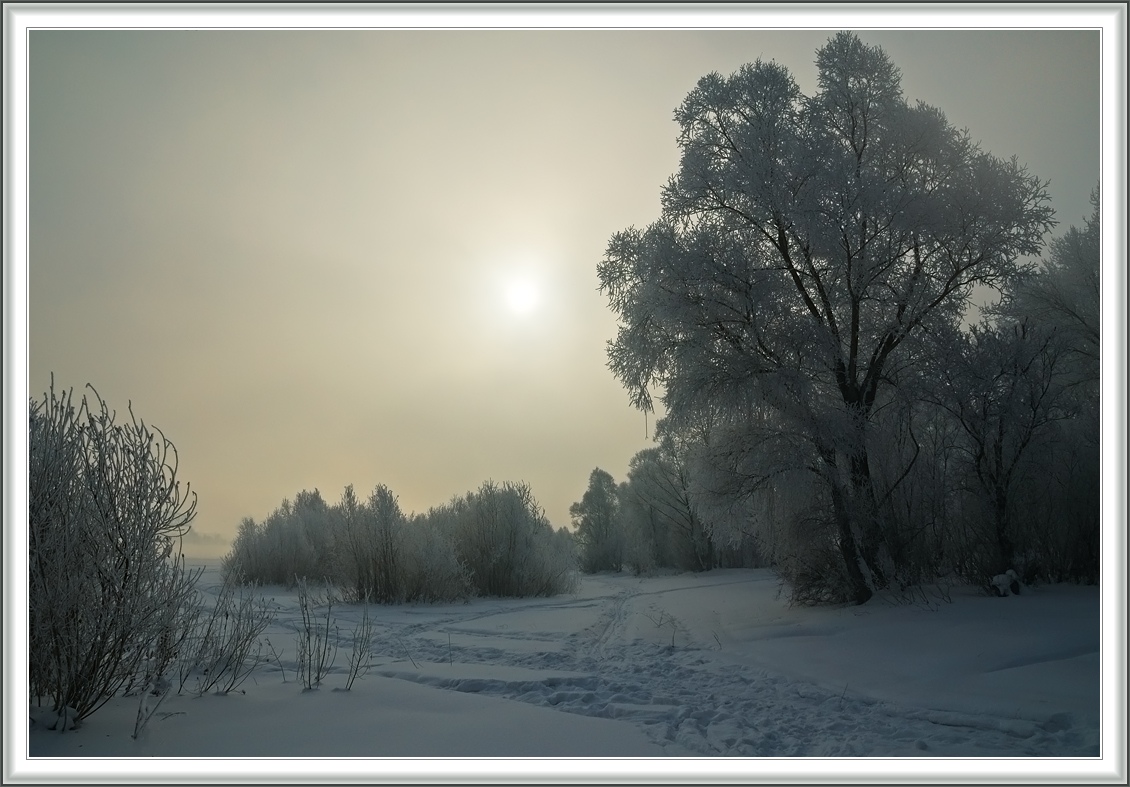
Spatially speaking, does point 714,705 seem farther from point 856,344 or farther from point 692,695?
point 856,344

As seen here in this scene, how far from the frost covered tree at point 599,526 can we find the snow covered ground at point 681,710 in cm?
2462

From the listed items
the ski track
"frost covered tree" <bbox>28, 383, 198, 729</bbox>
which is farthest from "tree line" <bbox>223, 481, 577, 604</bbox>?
"frost covered tree" <bbox>28, 383, 198, 729</bbox>

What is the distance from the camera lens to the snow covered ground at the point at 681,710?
3248 mm

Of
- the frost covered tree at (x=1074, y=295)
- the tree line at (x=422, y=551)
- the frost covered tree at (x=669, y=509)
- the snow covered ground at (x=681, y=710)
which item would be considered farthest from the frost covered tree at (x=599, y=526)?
the snow covered ground at (x=681, y=710)

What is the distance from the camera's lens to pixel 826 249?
913cm

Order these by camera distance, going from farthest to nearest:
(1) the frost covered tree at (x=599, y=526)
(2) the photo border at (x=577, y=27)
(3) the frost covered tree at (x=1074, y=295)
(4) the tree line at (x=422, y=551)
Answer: (1) the frost covered tree at (x=599, y=526), (4) the tree line at (x=422, y=551), (3) the frost covered tree at (x=1074, y=295), (2) the photo border at (x=577, y=27)

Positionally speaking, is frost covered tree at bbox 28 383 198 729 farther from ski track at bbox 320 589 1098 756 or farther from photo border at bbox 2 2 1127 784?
ski track at bbox 320 589 1098 756

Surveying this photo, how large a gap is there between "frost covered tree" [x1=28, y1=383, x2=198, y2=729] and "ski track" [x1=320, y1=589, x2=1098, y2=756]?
211cm

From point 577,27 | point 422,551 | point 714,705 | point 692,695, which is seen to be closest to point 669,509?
point 422,551

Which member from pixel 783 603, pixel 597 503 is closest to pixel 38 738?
pixel 783 603

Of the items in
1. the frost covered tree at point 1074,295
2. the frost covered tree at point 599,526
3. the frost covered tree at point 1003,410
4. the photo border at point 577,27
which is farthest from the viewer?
the frost covered tree at point 599,526

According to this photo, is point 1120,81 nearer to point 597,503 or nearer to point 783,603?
point 783,603

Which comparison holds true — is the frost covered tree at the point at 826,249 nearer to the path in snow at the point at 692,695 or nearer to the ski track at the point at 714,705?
the path in snow at the point at 692,695

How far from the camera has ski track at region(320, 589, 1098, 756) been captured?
376 cm
